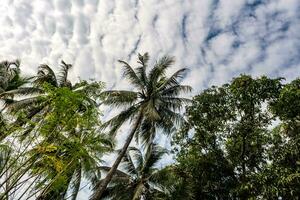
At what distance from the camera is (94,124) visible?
35.8 feet

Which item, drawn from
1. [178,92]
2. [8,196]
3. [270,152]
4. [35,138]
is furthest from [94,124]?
[178,92]

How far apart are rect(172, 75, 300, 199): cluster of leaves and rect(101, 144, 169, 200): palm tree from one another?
3.23 metres

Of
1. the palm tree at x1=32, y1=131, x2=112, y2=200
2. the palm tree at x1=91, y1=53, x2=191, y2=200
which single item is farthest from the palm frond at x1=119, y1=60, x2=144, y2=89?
the palm tree at x1=32, y1=131, x2=112, y2=200

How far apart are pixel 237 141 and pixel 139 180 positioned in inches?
310

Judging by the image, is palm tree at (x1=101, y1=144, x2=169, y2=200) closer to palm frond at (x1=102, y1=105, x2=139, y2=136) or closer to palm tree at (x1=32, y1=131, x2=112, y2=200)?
palm frond at (x1=102, y1=105, x2=139, y2=136)

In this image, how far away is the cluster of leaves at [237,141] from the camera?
16250 millimetres

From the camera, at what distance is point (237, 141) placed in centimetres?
1792

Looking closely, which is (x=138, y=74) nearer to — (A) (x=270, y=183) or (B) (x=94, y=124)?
(A) (x=270, y=183)

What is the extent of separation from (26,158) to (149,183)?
13.9m

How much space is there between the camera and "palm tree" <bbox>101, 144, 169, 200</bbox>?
71.8ft

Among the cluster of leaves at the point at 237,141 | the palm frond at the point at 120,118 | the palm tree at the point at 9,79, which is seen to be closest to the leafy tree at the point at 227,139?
the cluster of leaves at the point at 237,141

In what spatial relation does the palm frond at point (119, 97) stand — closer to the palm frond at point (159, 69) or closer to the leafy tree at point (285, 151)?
the palm frond at point (159, 69)

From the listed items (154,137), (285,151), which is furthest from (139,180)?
(285,151)

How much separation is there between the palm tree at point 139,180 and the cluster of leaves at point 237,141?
3.23 meters
